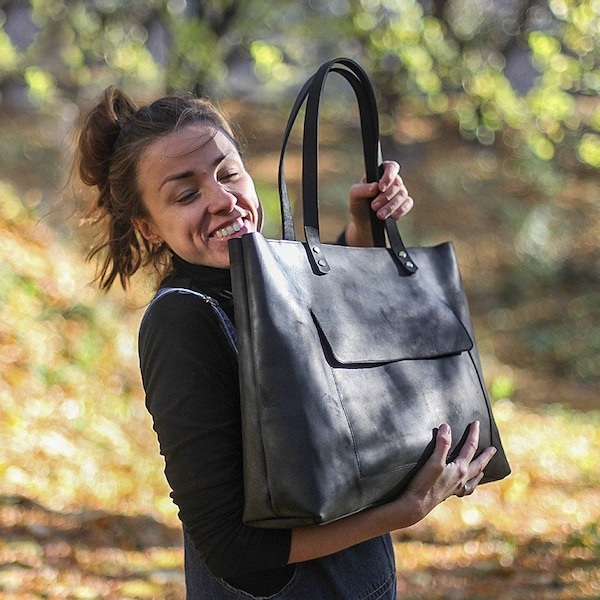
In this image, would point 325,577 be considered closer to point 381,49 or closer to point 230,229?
point 230,229

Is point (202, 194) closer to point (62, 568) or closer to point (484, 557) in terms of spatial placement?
point (62, 568)

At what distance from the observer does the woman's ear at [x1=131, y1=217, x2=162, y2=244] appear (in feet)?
6.04

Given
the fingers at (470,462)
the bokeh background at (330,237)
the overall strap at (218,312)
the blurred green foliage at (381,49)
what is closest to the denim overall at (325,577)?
the overall strap at (218,312)

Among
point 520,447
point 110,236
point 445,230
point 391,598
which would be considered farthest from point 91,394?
point 445,230

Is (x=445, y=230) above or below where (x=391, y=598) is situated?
below

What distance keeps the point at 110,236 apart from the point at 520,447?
4779mm

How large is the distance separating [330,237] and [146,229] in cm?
1008

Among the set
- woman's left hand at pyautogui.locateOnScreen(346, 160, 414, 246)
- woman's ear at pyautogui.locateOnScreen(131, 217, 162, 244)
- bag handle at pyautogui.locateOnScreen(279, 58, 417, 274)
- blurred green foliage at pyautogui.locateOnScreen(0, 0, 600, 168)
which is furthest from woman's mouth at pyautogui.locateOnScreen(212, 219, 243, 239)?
blurred green foliage at pyautogui.locateOnScreen(0, 0, 600, 168)

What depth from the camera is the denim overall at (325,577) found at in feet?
5.24

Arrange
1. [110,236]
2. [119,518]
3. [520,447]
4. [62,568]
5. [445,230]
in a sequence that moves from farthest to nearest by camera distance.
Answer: [445,230] < [520,447] < [119,518] < [62,568] < [110,236]

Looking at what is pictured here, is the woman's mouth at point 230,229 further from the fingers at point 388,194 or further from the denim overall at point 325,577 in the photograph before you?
the fingers at point 388,194

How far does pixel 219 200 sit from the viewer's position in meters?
1.67

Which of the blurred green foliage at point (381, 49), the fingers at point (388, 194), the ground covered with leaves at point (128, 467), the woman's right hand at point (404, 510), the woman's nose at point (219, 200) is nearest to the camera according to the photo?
the woman's right hand at point (404, 510)

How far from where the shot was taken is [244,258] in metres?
1.46
